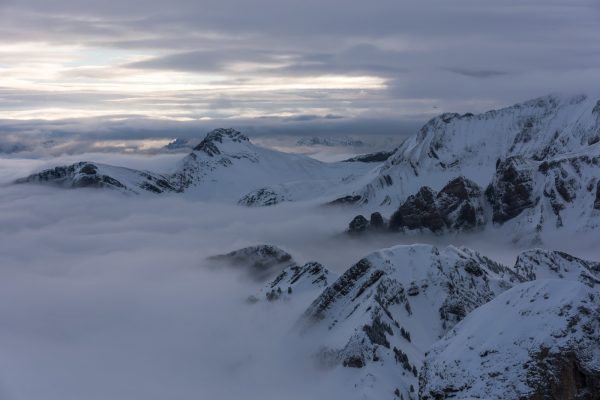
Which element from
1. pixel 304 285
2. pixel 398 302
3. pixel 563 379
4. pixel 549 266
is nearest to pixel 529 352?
pixel 563 379

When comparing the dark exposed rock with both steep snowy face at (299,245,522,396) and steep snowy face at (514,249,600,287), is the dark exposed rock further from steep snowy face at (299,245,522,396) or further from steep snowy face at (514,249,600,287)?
steep snowy face at (514,249,600,287)

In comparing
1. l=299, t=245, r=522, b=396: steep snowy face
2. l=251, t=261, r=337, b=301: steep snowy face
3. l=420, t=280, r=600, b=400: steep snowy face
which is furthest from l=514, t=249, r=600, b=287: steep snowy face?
l=420, t=280, r=600, b=400: steep snowy face

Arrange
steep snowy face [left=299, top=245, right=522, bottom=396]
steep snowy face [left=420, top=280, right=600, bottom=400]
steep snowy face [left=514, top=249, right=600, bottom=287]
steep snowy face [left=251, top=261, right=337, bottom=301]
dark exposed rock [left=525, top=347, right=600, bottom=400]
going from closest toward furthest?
dark exposed rock [left=525, top=347, right=600, bottom=400] → steep snowy face [left=420, top=280, right=600, bottom=400] → steep snowy face [left=299, top=245, right=522, bottom=396] → steep snowy face [left=514, top=249, right=600, bottom=287] → steep snowy face [left=251, top=261, right=337, bottom=301]

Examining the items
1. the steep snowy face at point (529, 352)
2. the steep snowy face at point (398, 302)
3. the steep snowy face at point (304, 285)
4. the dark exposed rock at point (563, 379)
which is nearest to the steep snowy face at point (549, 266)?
the steep snowy face at point (398, 302)

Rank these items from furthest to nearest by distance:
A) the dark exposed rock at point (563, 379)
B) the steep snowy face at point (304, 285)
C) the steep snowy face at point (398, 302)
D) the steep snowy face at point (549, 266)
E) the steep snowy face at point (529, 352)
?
the steep snowy face at point (304, 285), the steep snowy face at point (549, 266), the steep snowy face at point (398, 302), the steep snowy face at point (529, 352), the dark exposed rock at point (563, 379)

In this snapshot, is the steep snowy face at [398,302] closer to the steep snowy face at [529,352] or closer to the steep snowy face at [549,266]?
the steep snowy face at [549,266]

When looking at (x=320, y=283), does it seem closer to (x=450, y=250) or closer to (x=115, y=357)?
(x=450, y=250)

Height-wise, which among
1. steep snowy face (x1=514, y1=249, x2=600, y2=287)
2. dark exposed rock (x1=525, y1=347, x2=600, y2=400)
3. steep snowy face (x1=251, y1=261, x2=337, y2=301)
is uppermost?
dark exposed rock (x1=525, y1=347, x2=600, y2=400)
